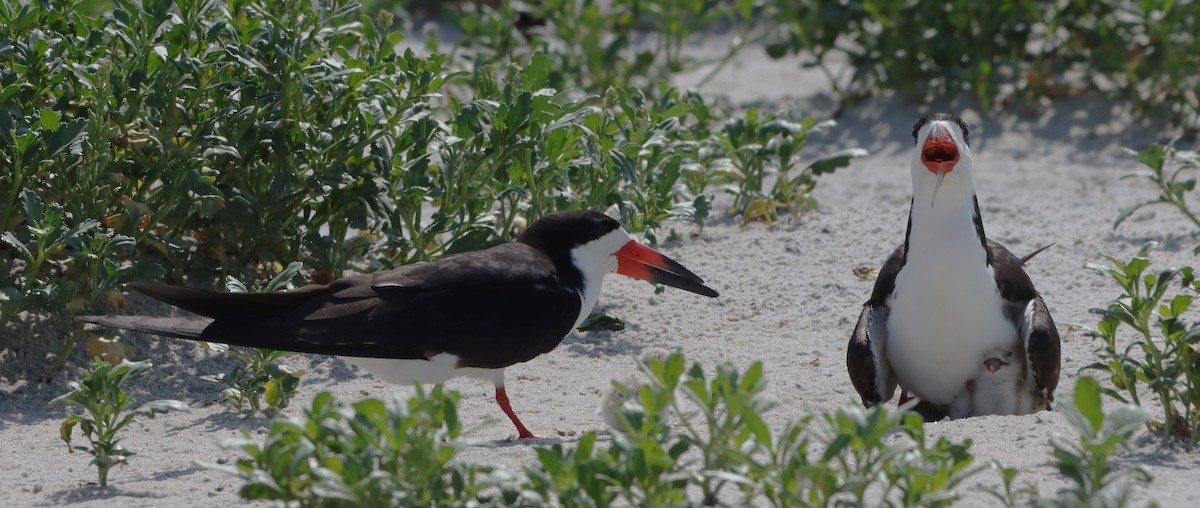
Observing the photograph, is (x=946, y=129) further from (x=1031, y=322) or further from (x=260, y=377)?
(x=260, y=377)

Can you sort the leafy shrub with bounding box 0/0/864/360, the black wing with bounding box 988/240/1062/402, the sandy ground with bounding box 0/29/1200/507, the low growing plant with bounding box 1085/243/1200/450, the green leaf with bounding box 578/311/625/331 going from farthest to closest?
the green leaf with bounding box 578/311/625/331 → the leafy shrub with bounding box 0/0/864/360 → the black wing with bounding box 988/240/1062/402 → the sandy ground with bounding box 0/29/1200/507 → the low growing plant with bounding box 1085/243/1200/450

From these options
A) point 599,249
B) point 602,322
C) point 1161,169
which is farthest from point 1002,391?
point 1161,169

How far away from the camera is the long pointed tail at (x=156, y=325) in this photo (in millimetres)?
3918

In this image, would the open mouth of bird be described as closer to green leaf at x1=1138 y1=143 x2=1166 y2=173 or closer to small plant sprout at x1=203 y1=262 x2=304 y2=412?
green leaf at x1=1138 y1=143 x2=1166 y2=173

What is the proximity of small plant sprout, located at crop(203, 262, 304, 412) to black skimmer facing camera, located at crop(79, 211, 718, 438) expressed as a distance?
10.2 inches

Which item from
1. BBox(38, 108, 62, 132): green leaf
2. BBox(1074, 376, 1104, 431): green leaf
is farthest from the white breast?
BBox(38, 108, 62, 132): green leaf

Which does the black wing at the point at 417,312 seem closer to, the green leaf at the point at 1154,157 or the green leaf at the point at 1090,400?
the green leaf at the point at 1090,400

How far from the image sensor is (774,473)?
3.01 meters

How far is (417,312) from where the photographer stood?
→ 4.09 metres

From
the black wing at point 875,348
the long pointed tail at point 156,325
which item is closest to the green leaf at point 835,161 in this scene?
the black wing at point 875,348

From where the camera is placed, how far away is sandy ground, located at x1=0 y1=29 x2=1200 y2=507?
12.2 ft

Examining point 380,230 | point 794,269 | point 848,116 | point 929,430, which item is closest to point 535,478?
point 929,430

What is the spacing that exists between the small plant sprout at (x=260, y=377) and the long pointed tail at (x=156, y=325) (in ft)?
1.02

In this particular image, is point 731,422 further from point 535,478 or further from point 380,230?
point 380,230
